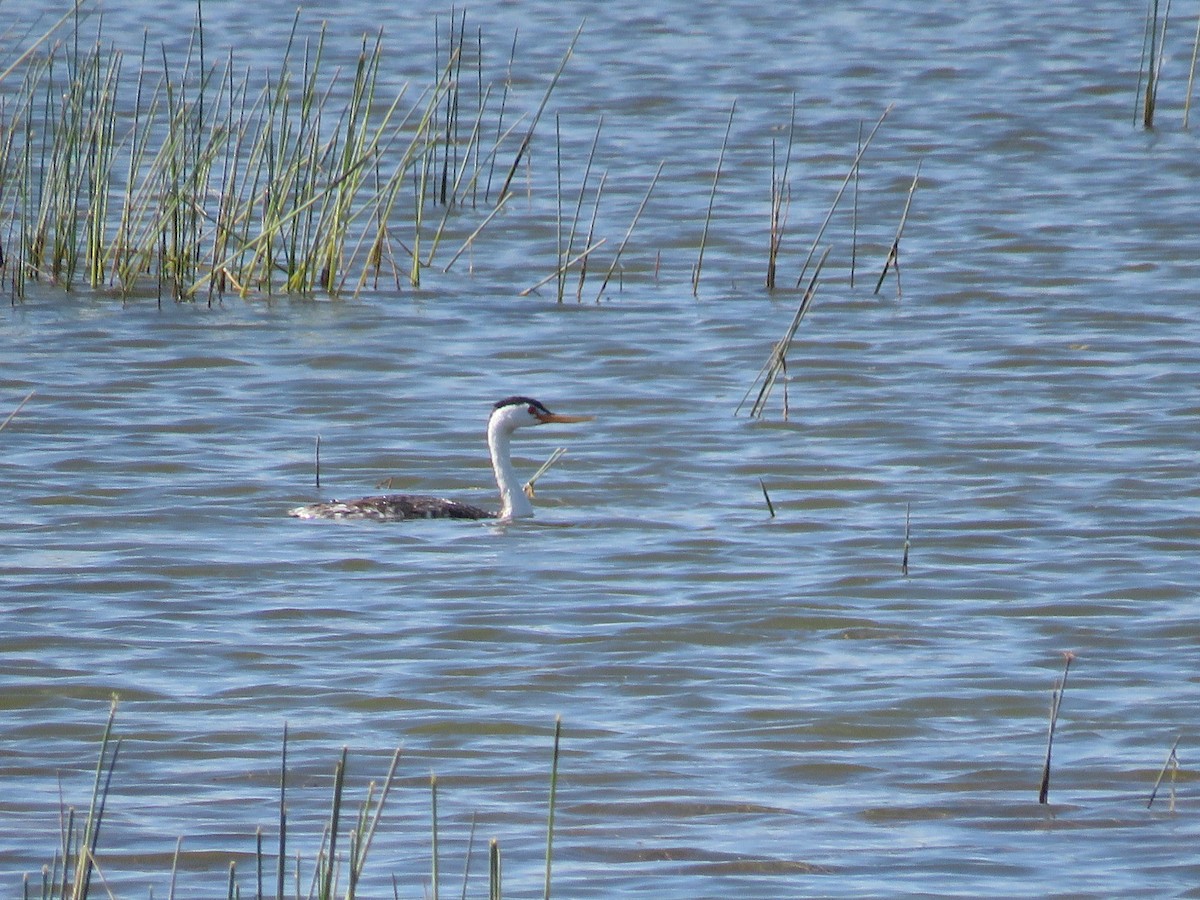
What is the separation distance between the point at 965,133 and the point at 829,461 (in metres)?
7.53

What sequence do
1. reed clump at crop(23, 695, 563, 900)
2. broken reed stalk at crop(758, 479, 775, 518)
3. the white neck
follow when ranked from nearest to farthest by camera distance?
1. reed clump at crop(23, 695, 563, 900)
2. broken reed stalk at crop(758, 479, 775, 518)
3. the white neck

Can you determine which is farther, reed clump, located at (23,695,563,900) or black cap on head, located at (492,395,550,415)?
black cap on head, located at (492,395,550,415)

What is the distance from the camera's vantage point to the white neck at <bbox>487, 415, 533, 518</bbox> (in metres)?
9.37

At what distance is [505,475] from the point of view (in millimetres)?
9469

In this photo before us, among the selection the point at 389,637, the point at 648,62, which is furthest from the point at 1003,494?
the point at 648,62

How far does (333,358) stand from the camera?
11695mm

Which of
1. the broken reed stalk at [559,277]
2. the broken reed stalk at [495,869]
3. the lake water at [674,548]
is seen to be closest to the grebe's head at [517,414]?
the lake water at [674,548]

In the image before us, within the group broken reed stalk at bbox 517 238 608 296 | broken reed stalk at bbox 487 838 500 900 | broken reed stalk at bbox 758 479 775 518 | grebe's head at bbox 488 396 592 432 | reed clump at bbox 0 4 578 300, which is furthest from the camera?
broken reed stalk at bbox 517 238 608 296

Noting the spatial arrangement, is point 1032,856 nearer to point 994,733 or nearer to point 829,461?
point 994,733

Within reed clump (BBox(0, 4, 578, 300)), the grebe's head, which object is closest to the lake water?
reed clump (BBox(0, 4, 578, 300))

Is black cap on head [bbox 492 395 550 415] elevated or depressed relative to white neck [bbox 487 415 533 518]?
elevated

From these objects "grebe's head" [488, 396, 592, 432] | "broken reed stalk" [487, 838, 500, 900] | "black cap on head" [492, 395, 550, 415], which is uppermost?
"broken reed stalk" [487, 838, 500, 900]

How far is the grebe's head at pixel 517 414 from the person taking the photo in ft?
31.5

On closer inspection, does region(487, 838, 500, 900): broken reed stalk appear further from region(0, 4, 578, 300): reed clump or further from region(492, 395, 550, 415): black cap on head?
region(0, 4, 578, 300): reed clump
